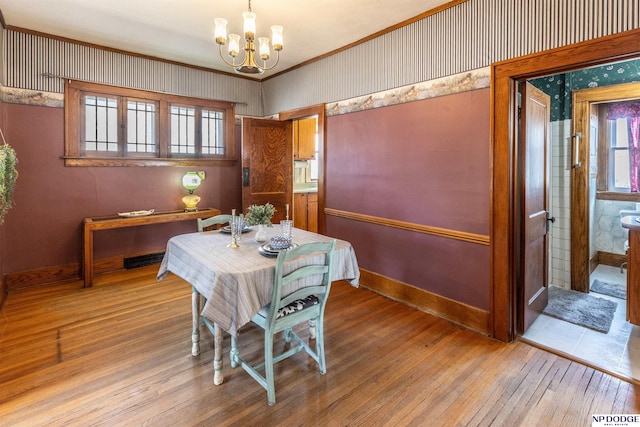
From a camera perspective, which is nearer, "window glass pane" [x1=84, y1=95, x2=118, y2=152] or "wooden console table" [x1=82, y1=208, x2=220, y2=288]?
"wooden console table" [x1=82, y1=208, x2=220, y2=288]

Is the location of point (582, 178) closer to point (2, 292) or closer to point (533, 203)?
point (533, 203)

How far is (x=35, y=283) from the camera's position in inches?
152

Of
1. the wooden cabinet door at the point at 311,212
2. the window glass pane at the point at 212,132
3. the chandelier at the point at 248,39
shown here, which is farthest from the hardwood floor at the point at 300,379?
the wooden cabinet door at the point at 311,212

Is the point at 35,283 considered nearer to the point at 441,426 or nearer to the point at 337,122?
the point at 337,122

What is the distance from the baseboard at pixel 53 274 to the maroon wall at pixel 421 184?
2.90 m

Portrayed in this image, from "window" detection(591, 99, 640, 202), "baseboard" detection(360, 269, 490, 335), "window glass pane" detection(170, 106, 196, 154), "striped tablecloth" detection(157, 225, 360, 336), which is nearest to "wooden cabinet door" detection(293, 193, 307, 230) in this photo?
"window glass pane" detection(170, 106, 196, 154)

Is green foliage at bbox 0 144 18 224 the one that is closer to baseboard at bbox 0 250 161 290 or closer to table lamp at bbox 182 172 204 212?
baseboard at bbox 0 250 161 290

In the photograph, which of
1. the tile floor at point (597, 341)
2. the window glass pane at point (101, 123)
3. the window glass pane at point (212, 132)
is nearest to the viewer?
the tile floor at point (597, 341)

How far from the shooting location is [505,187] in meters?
2.63

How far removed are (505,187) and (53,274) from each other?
477 cm

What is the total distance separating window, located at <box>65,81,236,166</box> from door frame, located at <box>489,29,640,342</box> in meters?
3.68

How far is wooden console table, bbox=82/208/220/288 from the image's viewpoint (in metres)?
3.78

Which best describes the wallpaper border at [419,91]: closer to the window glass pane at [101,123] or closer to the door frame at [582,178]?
the door frame at [582,178]

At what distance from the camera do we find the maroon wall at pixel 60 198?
3705 mm
